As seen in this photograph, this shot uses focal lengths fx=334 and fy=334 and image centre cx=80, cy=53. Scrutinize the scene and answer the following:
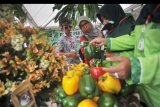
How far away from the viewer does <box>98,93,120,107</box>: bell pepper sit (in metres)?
1.69

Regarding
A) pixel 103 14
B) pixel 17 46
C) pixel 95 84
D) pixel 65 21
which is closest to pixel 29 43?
pixel 17 46

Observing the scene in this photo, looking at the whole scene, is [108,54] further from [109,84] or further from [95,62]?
[109,84]

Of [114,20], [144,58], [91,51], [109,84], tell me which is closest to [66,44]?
[114,20]

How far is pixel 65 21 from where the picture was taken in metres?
5.57

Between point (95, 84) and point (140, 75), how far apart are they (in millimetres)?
402

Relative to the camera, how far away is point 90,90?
171cm

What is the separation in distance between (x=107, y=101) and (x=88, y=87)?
119mm

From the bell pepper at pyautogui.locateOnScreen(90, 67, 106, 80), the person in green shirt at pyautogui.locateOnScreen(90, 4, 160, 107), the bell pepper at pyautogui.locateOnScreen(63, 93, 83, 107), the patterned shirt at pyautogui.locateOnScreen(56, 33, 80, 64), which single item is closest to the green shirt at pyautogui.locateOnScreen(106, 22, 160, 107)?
the person in green shirt at pyautogui.locateOnScreen(90, 4, 160, 107)

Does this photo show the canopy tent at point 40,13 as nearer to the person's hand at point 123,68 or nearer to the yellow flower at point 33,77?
the yellow flower at point 33,77

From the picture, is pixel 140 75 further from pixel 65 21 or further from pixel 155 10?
pixel 65 21

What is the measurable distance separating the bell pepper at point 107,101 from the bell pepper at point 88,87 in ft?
0.17

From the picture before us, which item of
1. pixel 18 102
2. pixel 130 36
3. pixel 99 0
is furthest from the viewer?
pixel 130 36

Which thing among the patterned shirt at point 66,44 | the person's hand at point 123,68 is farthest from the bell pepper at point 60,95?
the patterned shirt at point 66,44

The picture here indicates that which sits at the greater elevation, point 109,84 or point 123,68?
point 123,68
